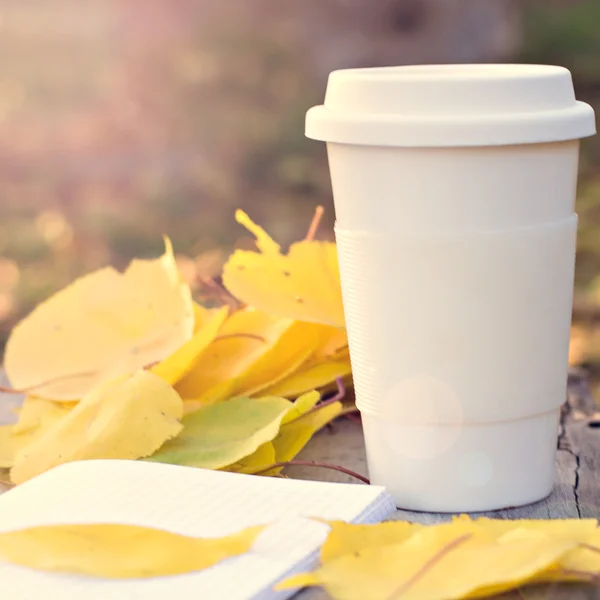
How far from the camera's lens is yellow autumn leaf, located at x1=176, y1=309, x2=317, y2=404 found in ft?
3.43

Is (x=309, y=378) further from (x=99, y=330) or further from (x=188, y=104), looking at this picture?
(x=188, y=104)

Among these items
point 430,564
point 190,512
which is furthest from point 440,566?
point 190,512

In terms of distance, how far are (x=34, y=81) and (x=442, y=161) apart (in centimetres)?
306

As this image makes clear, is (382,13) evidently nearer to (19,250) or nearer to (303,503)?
(19,250)

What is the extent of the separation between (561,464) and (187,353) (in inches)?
14.6

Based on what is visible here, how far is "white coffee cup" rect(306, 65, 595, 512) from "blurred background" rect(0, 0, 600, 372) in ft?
6.96

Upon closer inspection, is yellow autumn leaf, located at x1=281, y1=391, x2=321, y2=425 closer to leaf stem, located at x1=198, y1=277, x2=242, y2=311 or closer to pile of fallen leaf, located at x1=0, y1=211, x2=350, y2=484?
pile of fallen leaf, located at x1=0, y1=211, x2=350, y2=484

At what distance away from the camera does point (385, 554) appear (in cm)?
66

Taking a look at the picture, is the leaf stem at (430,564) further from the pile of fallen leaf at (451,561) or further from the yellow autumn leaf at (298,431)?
the yellow autumn leaf at (298,431)

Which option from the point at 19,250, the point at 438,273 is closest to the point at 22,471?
the point at 438,273

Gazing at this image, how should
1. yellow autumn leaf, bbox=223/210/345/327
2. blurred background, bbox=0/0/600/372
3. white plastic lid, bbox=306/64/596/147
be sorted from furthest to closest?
blurred background, bbox=0/0/600/372, yellow autumn leaf, bbox=223/210/345/327, white plastic lid, bbox=306/64/596/147

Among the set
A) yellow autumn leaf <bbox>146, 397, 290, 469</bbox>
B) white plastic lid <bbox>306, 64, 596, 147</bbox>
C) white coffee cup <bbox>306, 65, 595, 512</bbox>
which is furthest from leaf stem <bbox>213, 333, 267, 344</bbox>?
white plastic lid <bbox>306, 64, 596, 147</bbox>

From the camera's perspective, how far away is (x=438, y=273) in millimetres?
807

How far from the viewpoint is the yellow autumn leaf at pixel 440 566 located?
2.06ft
